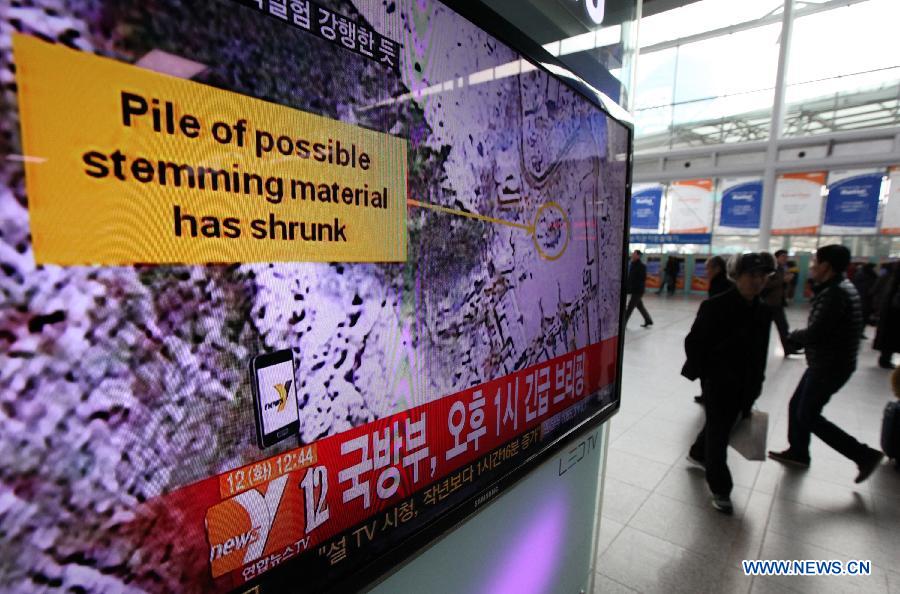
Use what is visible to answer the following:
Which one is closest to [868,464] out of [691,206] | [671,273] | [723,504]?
[723,504]

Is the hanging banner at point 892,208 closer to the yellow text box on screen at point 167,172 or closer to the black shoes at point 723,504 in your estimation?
the black shoes at point 723,504

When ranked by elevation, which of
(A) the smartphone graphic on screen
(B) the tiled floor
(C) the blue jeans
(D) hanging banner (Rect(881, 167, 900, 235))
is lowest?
(B) the tiled floor

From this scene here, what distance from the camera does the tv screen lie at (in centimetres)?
49

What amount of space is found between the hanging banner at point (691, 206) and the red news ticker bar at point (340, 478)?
15135 millimetres

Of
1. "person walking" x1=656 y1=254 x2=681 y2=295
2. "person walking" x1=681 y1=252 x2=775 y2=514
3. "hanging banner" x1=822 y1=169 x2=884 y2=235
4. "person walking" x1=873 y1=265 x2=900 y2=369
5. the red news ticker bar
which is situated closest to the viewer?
the red news ticker bar

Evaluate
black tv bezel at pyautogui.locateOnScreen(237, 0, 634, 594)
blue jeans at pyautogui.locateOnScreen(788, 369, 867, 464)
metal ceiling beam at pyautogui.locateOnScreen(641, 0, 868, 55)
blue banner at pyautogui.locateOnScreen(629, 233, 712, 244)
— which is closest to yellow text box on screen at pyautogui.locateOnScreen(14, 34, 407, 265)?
black tv bezel at pyautogui.locateOnScreen(237, 0, 634, 594)

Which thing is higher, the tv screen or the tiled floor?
the tv screen

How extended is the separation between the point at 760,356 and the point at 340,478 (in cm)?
280

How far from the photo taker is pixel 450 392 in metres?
1.02

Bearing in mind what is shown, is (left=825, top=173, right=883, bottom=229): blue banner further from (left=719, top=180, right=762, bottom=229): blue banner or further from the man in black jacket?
the man in black jacket

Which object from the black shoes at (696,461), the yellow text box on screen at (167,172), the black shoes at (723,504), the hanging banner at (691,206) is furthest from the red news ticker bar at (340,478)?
the hanging banner at (691,206)

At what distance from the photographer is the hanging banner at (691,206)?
45.8 feet

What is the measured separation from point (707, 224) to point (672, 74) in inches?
182

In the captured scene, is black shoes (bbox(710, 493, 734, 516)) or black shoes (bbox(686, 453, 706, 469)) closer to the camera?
black shoes (bbox(710, 493, 734, 516))
